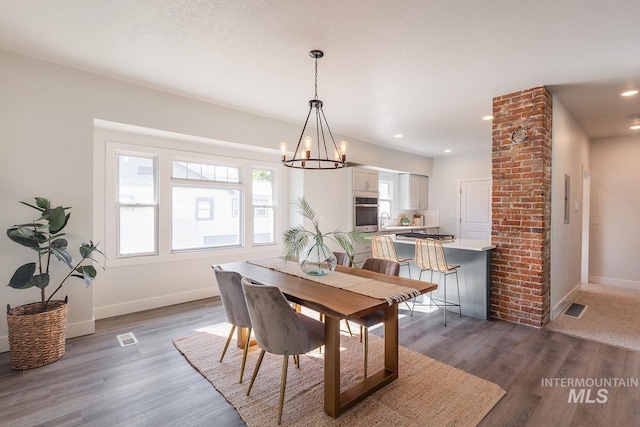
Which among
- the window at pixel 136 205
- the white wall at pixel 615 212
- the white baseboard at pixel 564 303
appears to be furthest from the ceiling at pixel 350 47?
the white baseboard at pixel 564 303

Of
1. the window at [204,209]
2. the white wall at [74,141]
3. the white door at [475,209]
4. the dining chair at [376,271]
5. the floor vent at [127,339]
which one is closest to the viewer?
the dining chair at [376,271]

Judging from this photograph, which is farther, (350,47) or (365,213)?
(365,213)

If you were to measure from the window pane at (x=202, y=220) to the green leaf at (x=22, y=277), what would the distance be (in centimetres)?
174

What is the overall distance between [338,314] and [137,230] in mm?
3253

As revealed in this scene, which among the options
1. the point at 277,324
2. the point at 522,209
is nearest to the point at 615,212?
the point at 522,209

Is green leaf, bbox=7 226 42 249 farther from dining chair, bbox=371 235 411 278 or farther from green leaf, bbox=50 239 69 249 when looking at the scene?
dining chair, bbox=371 235 411 278

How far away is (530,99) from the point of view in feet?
11.2

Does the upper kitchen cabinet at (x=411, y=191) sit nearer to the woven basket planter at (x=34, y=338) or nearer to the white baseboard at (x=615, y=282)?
the white baseboard at (x=615, y=282)

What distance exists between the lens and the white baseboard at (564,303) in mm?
3751

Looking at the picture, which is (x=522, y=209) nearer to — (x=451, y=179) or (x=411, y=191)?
(x=411, y=191)

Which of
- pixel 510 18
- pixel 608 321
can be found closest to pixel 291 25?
pixel 510 18

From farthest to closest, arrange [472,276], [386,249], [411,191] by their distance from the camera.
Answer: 1. [411,191]
2. [386,249]
3. [472,276]

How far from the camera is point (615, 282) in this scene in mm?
5363

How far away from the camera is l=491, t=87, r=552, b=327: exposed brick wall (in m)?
3.38
